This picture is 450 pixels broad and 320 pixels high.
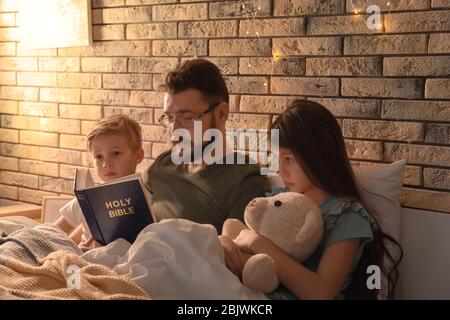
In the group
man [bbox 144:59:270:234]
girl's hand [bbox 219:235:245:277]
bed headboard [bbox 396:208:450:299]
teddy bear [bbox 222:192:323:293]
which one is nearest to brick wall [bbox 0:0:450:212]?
bed headboard [bbox 396:208:450:299]

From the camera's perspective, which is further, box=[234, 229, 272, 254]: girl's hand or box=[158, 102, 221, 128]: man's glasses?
box=[158, 102, 221, 128]: man's glasses

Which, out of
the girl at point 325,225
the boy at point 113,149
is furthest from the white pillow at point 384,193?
the boy at point 113,149

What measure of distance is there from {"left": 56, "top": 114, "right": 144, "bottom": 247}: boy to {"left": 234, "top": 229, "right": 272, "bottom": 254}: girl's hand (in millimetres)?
749

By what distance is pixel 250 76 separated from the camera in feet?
7.99

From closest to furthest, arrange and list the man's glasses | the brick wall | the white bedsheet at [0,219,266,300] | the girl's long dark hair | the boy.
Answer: the white bedsheet at [0,219,266,300], the girl's long dark hair, the brick wall, the man's glasses, the boy

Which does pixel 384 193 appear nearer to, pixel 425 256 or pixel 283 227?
pixel 425 256

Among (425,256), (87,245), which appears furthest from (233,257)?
(87,245)

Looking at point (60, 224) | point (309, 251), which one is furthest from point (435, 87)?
point (60, 224)

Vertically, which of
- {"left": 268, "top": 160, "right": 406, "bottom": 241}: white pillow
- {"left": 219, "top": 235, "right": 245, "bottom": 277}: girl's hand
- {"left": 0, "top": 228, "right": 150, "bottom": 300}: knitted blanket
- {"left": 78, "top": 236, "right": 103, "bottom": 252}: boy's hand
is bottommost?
{"left": 78, "top": 236, "right": 103, "bottom": 252}: boy's hand

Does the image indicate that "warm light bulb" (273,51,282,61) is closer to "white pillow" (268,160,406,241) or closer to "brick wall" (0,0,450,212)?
"brick wall" (0,0,450,212)

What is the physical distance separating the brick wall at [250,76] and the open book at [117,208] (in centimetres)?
66

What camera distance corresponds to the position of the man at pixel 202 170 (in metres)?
2.07

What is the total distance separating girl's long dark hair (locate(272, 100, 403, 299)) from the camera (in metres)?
1.71
